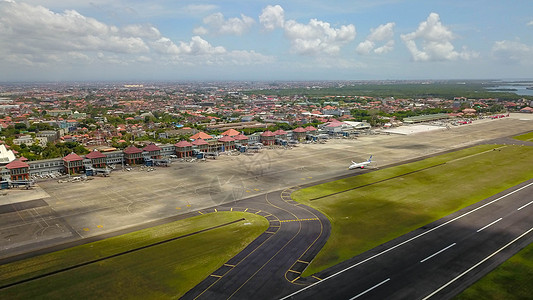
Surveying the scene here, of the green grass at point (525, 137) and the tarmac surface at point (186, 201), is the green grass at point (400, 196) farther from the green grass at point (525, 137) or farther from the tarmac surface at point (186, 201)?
the green grass at point (525, 137)

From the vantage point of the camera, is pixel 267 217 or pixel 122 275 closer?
pixel 122 275

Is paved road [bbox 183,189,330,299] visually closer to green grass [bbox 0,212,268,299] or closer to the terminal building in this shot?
green grass [bbox 0,212,268,299]

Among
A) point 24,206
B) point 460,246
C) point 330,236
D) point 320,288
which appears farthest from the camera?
point 24,206

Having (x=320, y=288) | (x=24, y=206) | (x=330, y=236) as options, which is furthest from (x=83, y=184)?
(x=320, y=288)

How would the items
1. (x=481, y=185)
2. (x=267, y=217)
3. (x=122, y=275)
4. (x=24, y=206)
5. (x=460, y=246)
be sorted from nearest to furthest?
(x=122, y=275) < (x=460, y=246) < (x=267, y=217) < (x=24, y=206) < (x=481, y=185)

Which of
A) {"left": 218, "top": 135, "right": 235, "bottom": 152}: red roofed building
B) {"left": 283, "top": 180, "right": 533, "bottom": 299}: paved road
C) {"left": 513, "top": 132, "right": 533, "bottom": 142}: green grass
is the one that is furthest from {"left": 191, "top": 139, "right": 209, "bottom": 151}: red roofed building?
{"left": 513, "top": 132, "right": 533, "bottom": 142}: green grass

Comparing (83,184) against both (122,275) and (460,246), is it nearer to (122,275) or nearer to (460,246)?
(122,275)

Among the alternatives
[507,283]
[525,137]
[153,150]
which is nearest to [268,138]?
[153,150]
